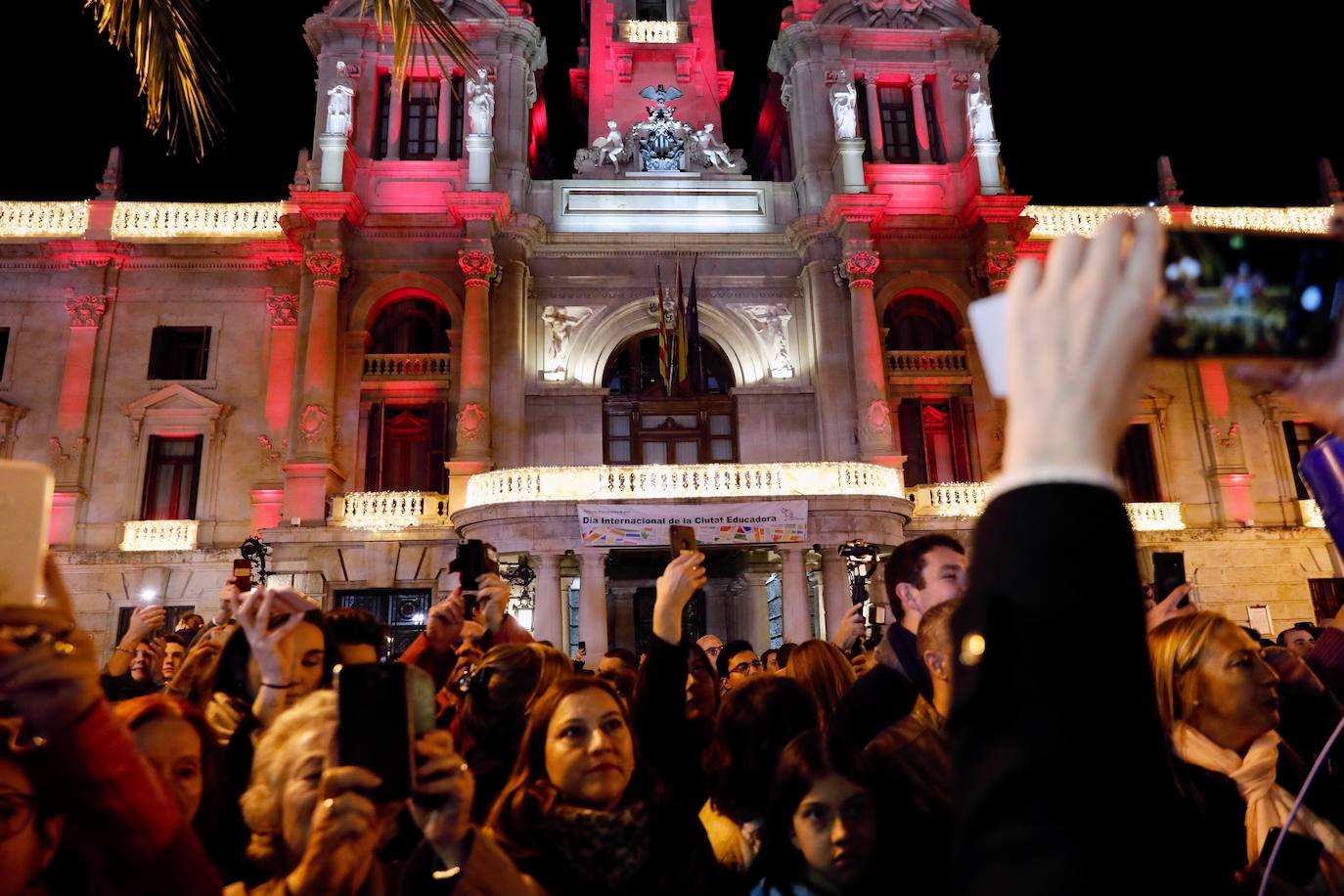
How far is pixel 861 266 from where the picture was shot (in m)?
22.5

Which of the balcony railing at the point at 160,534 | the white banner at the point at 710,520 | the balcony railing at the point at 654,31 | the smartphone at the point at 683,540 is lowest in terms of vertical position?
the smartphone at the point at 683,540

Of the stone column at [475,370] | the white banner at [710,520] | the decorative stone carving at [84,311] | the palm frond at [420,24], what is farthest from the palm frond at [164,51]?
the decorative stone carving at [84,311]

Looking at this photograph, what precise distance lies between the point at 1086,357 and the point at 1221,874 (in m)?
2.31

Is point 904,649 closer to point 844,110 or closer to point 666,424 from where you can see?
point 666,424

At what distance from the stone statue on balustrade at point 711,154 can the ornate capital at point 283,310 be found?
11679 millimetres

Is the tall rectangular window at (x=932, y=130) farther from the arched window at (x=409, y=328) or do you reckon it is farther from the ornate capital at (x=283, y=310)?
the ornate capital at (x=283, y=310)

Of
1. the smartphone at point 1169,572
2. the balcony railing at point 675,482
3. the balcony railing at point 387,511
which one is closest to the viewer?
the smartphone at point 1169,572

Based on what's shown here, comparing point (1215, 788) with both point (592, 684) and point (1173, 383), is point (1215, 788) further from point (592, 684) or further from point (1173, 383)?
point (1173, 383)

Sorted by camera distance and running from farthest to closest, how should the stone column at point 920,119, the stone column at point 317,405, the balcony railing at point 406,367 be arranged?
the stone column at point 920,119 < the balcony railing at point 406,367 < the stone column at point 317,405

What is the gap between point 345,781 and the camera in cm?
189

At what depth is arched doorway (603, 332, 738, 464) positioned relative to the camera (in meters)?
23.2

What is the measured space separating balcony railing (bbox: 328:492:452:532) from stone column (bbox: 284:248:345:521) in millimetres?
437

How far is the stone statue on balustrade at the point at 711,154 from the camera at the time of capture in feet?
82.7

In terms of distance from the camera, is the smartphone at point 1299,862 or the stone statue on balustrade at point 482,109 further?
the stone statue on balustrade at point 482,109
